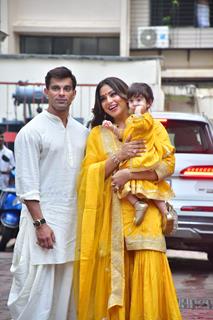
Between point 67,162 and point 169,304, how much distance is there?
1.10m

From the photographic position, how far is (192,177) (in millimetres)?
8523

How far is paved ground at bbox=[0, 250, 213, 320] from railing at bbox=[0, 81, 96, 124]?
19.3 feet

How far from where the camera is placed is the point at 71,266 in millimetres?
5188

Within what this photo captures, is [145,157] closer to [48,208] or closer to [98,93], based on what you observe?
[98,93]

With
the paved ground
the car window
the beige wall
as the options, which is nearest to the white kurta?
the paved ground

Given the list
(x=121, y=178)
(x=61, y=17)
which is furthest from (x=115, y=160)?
(x=61, y=17)

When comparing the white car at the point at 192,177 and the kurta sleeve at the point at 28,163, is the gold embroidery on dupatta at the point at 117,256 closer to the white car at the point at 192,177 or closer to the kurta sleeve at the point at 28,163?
the kurta sleeve at the point at 28,163

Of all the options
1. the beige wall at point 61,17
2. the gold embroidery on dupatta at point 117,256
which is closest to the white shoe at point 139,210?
the gold embroidery on dupatta at point 117,256

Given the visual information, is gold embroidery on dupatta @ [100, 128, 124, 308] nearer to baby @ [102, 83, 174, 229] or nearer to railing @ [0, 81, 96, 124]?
baby @ [102, 83, 174, 229]

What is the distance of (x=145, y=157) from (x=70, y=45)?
61.3ft

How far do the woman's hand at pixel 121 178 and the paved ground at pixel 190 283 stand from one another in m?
2.11

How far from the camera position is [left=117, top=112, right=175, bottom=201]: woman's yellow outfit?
4836mm

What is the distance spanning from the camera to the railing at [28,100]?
655 inches

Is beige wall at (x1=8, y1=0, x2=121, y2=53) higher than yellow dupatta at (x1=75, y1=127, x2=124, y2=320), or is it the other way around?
beige wall at (x1=8, y1=0, x2=121, y2=53)
